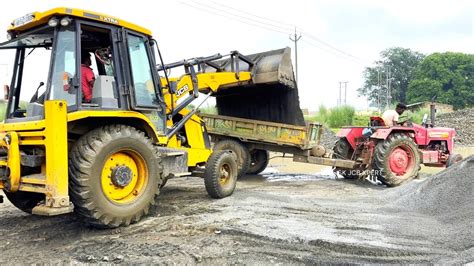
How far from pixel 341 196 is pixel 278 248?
144 inches

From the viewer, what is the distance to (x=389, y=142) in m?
9.14

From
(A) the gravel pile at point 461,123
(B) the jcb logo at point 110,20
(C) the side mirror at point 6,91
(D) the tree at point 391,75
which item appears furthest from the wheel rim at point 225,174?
(D) the tree at point 391,75

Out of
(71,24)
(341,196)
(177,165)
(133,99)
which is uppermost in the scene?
(71,24)

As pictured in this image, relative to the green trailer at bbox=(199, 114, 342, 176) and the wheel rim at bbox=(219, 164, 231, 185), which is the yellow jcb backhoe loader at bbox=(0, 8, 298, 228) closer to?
the wheel rim at bbox=(219, 164, 231, 185)

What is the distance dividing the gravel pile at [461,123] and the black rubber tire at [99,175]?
21.0m

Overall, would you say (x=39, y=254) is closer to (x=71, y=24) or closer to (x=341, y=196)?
(x=71, y=24)

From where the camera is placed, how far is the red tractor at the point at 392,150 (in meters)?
9.09

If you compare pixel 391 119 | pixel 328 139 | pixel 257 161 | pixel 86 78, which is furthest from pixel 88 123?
pixel 328 139

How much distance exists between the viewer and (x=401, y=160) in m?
9.29

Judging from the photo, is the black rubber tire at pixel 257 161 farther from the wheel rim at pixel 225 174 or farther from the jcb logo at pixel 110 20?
the jcb logo at pixel 110 20

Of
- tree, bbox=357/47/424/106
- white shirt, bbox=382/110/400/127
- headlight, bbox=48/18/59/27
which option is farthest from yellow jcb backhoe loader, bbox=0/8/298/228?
tree, bbox=357/47/424/106

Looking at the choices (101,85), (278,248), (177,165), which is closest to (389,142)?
(177,165)

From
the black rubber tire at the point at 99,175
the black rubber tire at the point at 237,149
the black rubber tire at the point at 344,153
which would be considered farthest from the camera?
the black rubber tire at the point at 344,153

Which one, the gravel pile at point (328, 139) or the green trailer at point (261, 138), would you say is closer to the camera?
the green trailer at point (261, 138)
